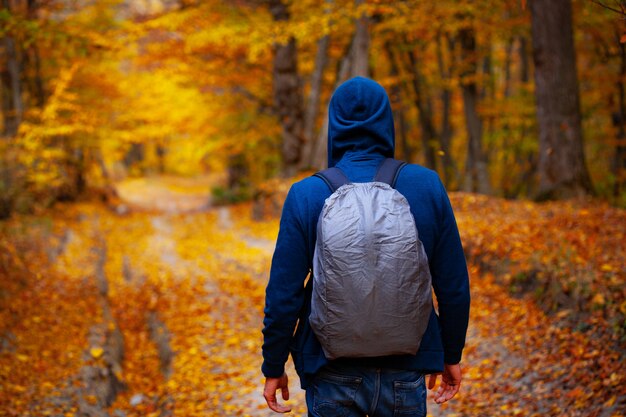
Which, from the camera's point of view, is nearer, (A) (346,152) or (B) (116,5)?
(A) (346,152)

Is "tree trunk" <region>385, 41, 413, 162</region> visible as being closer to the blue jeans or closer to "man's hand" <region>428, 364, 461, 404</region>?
"man's hand" <region>428, 364, 461, 404</region>

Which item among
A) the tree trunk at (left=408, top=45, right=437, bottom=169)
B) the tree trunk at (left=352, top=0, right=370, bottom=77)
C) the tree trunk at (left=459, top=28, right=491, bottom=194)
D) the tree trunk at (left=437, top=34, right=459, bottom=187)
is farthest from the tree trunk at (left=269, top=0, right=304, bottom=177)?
the tree trunk at (left=459, top=28, right=491, bottom=194)

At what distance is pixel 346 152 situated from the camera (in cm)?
242

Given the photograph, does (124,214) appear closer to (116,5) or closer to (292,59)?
(116,5)

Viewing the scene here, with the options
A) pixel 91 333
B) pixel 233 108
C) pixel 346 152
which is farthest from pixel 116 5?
pixel 346 152

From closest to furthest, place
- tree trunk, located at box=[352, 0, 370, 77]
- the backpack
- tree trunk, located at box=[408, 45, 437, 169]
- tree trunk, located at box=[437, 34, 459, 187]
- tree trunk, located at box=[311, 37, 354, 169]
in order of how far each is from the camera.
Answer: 1. the backpack
2. tree trunk, located at box=[352, 0, 370, 77]
3. tree trunk, located at box=[311, 37, 354, 169]
4. tree trunk, located at box=[437, 34, 459, 187]
5. tree trunk, located at box=[408, 45, 437, 169]

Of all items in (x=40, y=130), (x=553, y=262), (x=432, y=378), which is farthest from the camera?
(x=40, y=130)

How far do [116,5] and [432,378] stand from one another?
18.0 meters

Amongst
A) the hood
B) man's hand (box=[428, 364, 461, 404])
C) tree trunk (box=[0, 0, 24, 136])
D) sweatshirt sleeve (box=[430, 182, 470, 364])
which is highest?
tree trunk (box=[0, 0, 24, 136])

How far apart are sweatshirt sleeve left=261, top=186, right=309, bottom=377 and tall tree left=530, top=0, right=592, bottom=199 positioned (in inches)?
359

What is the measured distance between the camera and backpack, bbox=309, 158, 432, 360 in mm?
2119

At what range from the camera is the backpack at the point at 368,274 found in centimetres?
212

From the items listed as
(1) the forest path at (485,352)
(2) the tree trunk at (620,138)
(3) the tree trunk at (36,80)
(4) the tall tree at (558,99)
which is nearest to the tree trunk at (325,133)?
(1) the forest path at (485,352)

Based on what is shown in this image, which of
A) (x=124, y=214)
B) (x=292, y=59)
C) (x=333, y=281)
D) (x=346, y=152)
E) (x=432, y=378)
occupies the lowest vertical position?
(x=124, y=214)
